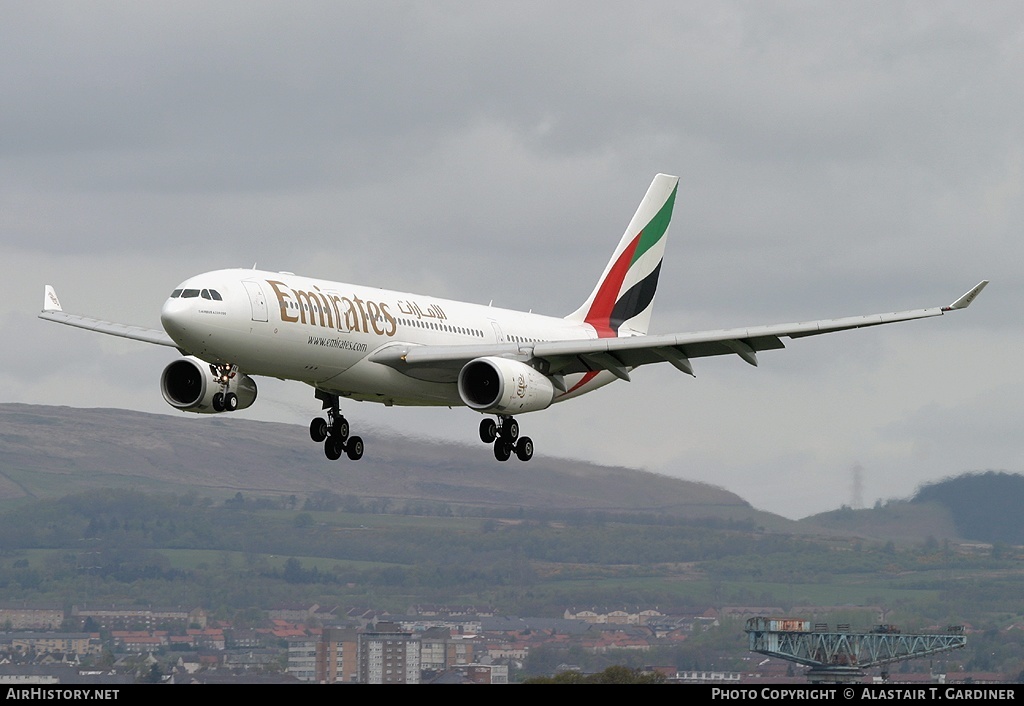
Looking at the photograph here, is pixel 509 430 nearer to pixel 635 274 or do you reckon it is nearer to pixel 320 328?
pixel 320 328

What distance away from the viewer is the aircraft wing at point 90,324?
50.7 metres

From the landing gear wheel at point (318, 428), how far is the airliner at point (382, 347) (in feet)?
0.13

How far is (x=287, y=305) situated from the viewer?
43844 millimetres

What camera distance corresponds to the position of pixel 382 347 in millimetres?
46625

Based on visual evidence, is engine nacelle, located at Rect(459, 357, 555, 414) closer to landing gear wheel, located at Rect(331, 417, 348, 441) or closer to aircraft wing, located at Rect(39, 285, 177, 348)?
landing gear wheel, located at Rect(331, 417, 348, 441)

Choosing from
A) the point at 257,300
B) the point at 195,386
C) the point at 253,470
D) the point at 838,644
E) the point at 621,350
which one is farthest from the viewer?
the point at 253,470

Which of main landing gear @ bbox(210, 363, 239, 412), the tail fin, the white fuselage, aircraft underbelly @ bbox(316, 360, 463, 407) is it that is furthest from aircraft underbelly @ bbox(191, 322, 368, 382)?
the tail fin

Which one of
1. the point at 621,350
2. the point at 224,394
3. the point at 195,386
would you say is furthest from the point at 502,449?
the point at 195,386

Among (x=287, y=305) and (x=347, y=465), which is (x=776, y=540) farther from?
(x=287, y=305)

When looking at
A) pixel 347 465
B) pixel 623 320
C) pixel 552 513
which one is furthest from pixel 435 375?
pixel 347 465

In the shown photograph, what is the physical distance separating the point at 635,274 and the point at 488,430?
39.5 feet

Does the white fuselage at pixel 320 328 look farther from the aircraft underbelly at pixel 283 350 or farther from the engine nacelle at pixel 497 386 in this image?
the engine nacelle at pixel 497 386

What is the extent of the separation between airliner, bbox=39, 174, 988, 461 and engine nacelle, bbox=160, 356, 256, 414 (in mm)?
26

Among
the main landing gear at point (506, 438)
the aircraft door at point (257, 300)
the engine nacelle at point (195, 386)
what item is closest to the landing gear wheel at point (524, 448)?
the main landing gear at point (506, 438)
